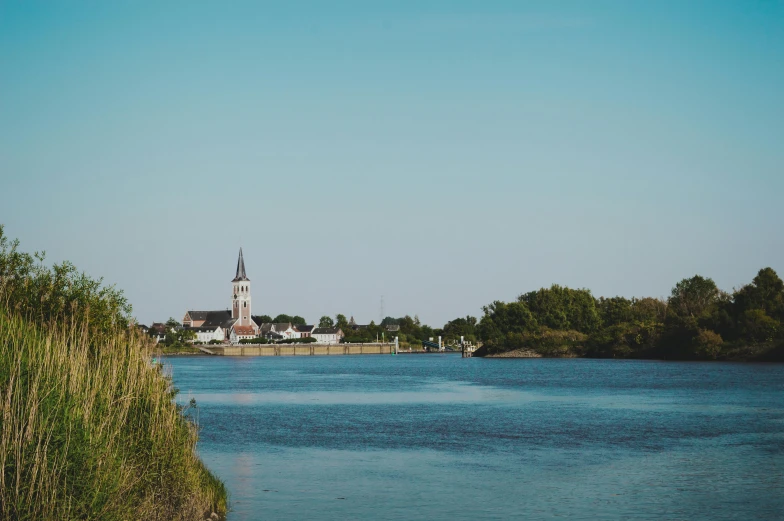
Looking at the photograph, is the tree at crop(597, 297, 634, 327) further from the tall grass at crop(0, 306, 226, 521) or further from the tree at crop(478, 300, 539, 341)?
the tall grass at crop(0, 306, 226, 521)

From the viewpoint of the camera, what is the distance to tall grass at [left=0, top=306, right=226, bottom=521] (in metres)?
14.0

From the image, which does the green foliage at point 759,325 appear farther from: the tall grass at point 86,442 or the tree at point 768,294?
the tall grass at point 86,442

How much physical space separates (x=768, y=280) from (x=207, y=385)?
81635 mm

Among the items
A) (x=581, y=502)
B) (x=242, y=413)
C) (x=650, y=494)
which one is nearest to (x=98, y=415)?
(x=581, y=502)

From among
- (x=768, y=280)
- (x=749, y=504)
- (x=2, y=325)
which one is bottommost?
(x=749, y=504)

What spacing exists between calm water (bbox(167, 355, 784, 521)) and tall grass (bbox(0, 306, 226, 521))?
348cm

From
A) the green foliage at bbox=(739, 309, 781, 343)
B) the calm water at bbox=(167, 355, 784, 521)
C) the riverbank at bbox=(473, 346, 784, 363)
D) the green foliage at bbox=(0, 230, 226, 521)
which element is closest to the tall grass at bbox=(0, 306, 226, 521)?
the green foliage at bbox=(0, 230, 226, 521)

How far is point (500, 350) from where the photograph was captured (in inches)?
7343

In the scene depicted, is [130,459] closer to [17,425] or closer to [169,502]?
[169,502]

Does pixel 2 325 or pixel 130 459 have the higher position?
pixel 2 325

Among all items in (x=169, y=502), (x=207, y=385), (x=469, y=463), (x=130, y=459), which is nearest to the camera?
(x=130, y=459)

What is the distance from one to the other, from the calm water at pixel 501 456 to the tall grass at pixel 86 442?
11.4ft

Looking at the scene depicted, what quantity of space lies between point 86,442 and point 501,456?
2056 cm

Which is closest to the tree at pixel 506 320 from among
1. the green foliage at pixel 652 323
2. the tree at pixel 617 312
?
the green foliage at pixel 652 323
